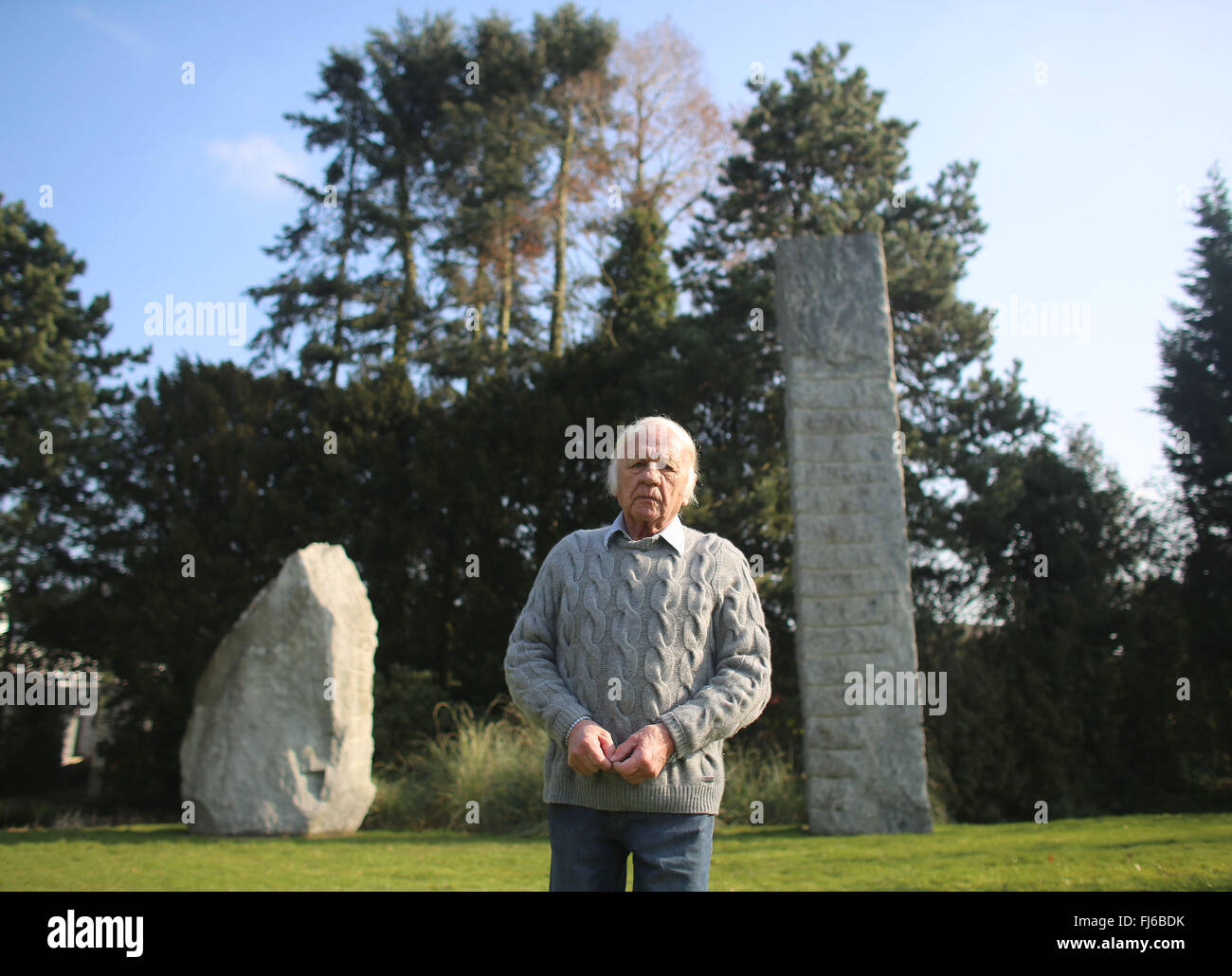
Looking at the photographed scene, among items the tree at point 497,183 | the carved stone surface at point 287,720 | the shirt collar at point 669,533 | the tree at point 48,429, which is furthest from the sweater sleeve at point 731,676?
the tree at point 497,183

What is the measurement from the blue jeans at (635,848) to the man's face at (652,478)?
0.72m

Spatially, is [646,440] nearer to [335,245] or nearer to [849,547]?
[849,547]

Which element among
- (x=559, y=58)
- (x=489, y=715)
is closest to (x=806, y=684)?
(x=489, y=715)

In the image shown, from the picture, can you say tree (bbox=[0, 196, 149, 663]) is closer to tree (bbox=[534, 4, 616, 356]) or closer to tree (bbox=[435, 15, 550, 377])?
tree (bbox=[435, 15, 550, 377])

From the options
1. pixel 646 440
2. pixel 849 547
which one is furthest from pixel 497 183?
pixel 646 440

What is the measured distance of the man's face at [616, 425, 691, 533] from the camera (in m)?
2.29

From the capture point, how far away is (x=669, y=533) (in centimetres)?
228

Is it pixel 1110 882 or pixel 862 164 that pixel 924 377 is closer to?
pixel 862 164

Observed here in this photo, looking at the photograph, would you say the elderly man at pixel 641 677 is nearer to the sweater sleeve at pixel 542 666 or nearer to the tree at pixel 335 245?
the sweater sleeve at pixel 542 666

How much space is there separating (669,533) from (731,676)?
0.39 m

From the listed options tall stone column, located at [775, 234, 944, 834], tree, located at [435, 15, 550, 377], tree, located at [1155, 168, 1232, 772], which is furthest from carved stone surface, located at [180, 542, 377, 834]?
tree, located at [1155, 168, 1232, 772]

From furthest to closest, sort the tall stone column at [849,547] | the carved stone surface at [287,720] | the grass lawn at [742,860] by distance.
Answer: the carved stone surface at [287,720] → the tall stone column at [849,547] → the grass lawn at [742,860]

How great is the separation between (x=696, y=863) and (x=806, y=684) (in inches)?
212

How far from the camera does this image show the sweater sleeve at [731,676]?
6.78 ft
